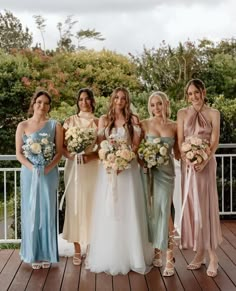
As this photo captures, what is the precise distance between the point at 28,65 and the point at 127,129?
6.77m

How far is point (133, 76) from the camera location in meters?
11.6

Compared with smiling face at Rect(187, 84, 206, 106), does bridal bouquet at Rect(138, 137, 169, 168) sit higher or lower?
lower

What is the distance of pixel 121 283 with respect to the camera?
4598mm

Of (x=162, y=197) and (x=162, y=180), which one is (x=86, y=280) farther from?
(x=162, y=180)

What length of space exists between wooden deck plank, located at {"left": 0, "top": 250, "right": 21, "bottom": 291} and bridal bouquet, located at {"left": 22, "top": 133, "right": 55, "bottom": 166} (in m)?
0.92

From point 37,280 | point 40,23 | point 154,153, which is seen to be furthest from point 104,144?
point 40,23

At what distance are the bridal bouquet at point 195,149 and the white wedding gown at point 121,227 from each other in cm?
50

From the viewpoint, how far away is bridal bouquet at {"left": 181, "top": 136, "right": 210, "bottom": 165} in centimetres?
457

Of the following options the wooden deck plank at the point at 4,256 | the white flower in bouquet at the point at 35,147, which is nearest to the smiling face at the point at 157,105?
the white flower in bouquet at the point at 35,147

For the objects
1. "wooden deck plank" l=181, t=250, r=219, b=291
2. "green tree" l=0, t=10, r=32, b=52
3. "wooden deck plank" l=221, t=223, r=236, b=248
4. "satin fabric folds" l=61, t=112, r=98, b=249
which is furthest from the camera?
"green tree" l=0, t=10, r=32, b=52

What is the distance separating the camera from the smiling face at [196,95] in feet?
15.6

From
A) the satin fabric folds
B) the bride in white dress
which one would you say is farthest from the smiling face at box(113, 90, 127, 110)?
the satin fabric folds

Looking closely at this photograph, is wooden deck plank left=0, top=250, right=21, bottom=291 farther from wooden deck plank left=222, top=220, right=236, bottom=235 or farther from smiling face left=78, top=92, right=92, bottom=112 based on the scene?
wooden deck plank left=222, top=220, right=236, bottom=235

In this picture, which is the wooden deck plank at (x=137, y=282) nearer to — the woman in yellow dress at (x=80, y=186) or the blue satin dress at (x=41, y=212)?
the woman in yellow dress at (x=80, y=186)
